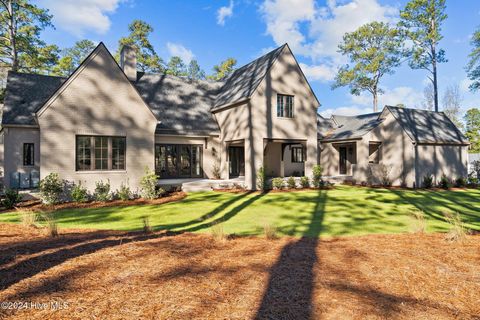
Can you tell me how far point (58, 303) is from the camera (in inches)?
146

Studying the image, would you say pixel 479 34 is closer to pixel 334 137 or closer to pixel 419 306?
pixel 334 137

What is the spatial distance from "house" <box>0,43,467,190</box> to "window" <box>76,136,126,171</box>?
48 mm

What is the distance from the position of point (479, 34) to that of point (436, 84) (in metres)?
6.81

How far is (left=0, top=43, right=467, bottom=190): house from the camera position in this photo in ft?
47.2

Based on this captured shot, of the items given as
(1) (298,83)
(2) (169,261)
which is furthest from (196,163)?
(2) (169,261)

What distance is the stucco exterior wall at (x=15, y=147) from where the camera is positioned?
1593cm

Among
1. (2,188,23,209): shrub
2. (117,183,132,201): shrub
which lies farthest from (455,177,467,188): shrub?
(2,188,23,209): shrub

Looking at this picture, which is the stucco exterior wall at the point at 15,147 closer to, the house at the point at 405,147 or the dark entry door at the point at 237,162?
the dark entry door at the point at 237,162

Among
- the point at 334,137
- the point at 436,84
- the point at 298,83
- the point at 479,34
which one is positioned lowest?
the point at 334,137

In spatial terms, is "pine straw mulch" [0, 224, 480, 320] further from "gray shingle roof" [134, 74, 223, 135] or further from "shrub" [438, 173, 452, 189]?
"shrub" [438, 173, 452, 189]

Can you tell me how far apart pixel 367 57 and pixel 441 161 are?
26063mm

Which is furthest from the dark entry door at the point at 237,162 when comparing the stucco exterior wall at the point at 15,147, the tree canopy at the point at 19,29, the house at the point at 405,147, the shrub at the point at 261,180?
the tree canopy at the point at 19,29

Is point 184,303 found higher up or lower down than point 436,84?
lower down

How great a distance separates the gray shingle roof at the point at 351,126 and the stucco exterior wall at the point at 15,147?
21.6 m
